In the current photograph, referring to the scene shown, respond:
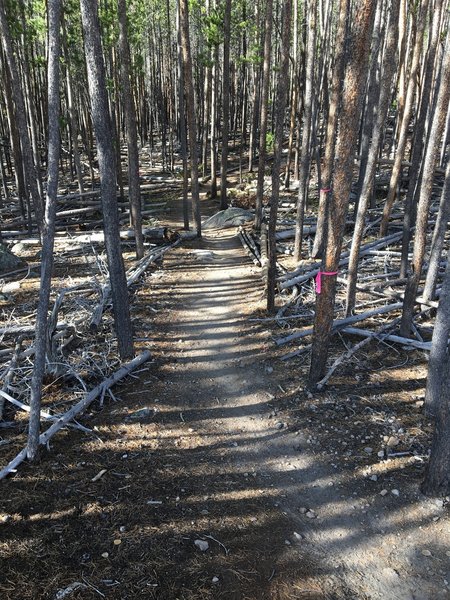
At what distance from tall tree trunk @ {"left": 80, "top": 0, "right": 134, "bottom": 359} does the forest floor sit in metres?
1.13

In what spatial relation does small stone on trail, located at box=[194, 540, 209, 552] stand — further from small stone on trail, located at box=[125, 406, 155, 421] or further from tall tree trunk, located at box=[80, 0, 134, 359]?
tall tree trunk, located at box=[80, 0, 134, 359]

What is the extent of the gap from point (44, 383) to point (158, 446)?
218cm

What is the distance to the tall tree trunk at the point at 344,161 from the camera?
5.16m

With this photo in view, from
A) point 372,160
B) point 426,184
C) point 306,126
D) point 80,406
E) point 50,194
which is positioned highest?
point 306,126

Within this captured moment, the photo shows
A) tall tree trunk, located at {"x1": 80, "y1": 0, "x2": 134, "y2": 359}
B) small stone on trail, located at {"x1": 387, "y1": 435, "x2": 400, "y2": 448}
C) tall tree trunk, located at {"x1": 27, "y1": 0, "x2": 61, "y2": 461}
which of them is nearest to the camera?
tall tree trunk, located at {"x1": 27, "y1": 0, "x2": 61, "y2": 461}

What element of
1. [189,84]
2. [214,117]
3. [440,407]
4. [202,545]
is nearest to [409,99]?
[189,84]

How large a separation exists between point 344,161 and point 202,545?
4.72 meters

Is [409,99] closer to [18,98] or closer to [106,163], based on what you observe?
[106,163]

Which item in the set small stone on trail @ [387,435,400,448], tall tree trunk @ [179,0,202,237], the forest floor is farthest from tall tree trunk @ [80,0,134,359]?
tall tree trunk @ [179,0,202,237]

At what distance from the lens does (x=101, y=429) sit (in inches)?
238

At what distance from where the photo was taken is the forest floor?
3961 millimetres

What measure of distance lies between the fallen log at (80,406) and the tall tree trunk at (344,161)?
121 inches

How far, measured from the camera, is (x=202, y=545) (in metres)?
4.30

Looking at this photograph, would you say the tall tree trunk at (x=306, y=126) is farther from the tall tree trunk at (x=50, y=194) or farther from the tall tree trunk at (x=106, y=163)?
the tall tree trunk at (x=50, y=194)
